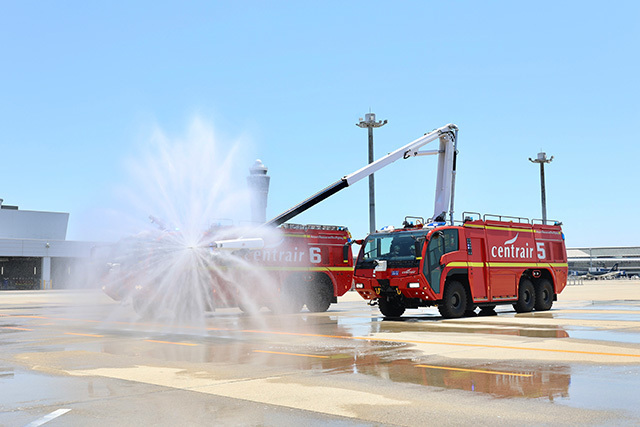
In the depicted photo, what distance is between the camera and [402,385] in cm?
848

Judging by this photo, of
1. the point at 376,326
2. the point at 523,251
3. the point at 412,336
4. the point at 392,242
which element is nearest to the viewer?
the point at 412,336

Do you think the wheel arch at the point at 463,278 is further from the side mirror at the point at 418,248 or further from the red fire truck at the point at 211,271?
the red fire truck at the point at 211,271

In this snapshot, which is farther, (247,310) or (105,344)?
(247,310)

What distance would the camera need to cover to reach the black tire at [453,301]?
20.4 m

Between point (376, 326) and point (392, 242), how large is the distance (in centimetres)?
336

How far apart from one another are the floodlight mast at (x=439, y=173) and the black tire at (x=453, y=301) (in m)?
4.05

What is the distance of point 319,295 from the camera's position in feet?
82.7

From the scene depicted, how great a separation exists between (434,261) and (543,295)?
6.33m

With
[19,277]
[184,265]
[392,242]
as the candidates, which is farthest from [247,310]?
[19,277]

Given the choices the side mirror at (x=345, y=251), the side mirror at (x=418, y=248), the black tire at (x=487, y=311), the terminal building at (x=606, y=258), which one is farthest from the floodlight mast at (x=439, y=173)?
the terminal building at (x=606, y=258)

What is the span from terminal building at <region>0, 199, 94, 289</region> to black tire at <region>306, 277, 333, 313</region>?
165 ft

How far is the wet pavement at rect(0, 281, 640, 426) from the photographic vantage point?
6883 millimetres

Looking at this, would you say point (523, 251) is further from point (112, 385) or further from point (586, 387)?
point (112, 385)

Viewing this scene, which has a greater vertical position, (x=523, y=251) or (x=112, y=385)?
(x=523, y=251)
